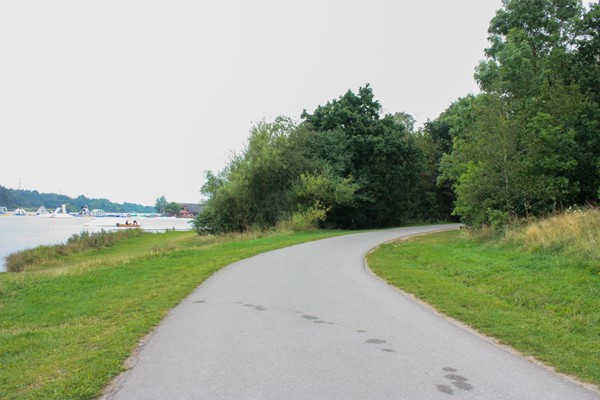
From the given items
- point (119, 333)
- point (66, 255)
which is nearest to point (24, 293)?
point (119, 333)

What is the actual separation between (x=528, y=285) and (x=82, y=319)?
28.5ft

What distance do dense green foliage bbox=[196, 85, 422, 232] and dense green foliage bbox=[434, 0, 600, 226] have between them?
397 inches

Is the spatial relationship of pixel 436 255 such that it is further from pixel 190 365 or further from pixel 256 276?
pixel 190 365

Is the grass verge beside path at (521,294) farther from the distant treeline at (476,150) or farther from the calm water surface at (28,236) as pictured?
the calm water surface at (28,236)

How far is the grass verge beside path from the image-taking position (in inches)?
228

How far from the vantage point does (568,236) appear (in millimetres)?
12109

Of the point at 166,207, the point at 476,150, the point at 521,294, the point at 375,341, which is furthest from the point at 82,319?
A: the point at 166,207

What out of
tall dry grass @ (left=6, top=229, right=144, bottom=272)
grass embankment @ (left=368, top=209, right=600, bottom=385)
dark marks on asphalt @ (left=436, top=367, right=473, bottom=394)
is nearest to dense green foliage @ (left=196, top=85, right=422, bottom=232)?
tall dry grass @ (left=6, top=229, right=144, bottom=272)

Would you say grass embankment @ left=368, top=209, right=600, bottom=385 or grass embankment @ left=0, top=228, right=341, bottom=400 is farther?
grass embankment @ left=368, top=209, right=600, bottom=385

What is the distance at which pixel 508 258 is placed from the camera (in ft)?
41.0

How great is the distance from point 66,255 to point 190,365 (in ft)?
97.6

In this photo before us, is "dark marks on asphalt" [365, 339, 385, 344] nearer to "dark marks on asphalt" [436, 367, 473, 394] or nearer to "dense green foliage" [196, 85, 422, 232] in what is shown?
"dark marks on asphalt" [436, 367, 473, 394]

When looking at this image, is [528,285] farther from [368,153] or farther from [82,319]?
[368,153]

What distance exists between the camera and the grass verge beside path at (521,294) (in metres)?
5.79
